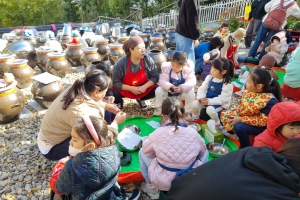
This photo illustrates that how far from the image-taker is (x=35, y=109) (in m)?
3.88

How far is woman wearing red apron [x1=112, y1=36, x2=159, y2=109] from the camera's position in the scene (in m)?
3.45

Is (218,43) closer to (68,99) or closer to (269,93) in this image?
(269,93)

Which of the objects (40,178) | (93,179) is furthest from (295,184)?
(40,178)

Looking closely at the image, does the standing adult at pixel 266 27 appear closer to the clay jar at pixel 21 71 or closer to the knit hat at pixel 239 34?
the knit hat at pixel 239 34

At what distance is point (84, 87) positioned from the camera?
7.17 feet

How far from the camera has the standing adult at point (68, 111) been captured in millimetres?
2070

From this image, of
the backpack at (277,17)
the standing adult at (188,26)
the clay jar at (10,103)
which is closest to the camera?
the clay jar at (10,103)

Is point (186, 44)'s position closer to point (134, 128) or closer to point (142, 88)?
point (142, 88)

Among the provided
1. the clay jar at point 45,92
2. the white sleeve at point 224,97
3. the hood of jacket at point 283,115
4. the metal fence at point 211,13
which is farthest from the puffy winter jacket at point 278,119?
the metal fence at point 211,13

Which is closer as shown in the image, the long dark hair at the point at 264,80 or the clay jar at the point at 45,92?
the long dark hair at the point at 264,80

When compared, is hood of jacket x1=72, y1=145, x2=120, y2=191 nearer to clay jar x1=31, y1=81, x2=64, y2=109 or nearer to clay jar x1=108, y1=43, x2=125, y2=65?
clay jar x1=31, y1=81, x2=64, y2=109

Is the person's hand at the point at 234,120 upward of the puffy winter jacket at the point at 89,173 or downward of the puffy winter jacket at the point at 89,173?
downward

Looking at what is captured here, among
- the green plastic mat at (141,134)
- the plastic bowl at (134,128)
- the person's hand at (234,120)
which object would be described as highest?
the person's hand at (234,120)

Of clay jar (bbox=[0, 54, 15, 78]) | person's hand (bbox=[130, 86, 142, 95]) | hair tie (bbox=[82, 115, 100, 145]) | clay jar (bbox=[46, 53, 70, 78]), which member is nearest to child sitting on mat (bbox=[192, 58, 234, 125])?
person's hand (bbox=[130, 86, 142, 95])
